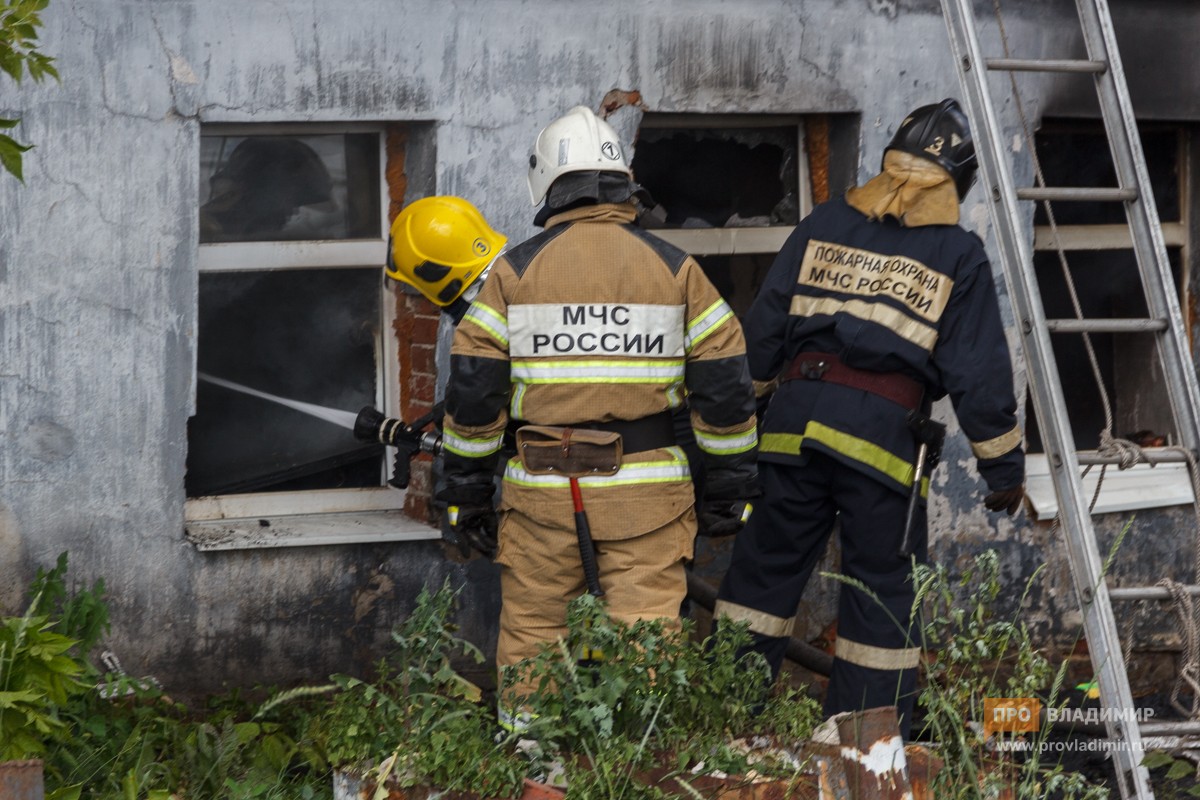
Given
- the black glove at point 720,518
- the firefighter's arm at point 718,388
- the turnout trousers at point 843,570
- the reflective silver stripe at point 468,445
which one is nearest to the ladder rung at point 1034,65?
the firefighter's arm at point 718,388

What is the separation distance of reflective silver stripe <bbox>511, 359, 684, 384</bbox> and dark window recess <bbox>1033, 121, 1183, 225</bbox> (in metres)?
2.55

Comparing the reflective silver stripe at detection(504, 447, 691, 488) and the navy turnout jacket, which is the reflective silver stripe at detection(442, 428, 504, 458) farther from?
the navy turnout jacket

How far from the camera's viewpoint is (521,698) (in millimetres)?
3400

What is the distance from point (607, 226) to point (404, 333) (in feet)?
4.35

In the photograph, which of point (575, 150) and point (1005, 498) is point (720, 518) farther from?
point (575, 150)

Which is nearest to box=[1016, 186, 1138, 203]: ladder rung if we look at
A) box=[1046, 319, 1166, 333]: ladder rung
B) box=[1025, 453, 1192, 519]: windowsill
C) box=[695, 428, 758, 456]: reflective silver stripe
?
box=[1046, 319, 1166, 333]: ladder rung

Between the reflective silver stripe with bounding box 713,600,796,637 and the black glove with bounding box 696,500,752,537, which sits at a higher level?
the black glove with bounding box 696,500,752,537

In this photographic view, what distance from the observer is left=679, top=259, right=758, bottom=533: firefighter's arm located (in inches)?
157

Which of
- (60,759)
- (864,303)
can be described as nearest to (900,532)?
(864,303)

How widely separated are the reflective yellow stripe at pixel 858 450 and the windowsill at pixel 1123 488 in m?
1.41

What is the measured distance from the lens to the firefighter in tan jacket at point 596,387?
3.92 meters

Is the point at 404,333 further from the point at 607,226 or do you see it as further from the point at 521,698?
the point at 521,698

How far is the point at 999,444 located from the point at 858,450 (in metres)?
0.44

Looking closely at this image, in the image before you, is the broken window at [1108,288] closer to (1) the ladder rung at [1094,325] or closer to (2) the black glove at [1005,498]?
(2) the black glove at [1005,498]
